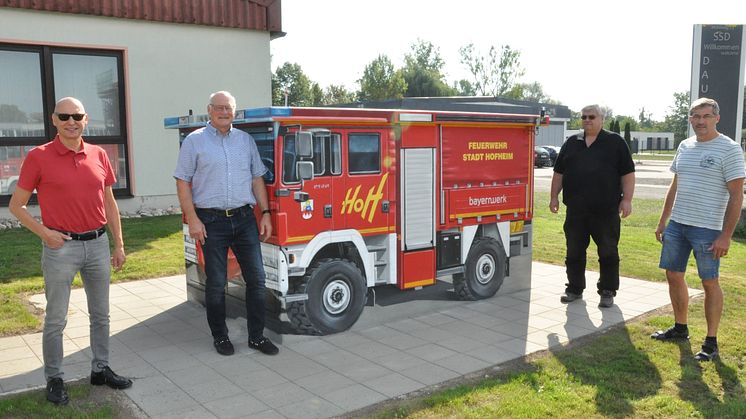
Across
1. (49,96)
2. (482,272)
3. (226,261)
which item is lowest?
(482,272)

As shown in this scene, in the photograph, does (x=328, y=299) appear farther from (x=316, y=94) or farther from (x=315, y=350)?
(x=316, y=94)

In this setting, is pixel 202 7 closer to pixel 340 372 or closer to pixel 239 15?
pixel 239 15

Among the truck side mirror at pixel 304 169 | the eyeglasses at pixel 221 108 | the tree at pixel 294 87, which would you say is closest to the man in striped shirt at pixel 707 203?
the truck side mirror at pixel 304 169

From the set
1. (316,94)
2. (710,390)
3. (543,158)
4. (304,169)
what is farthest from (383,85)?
(710,390)

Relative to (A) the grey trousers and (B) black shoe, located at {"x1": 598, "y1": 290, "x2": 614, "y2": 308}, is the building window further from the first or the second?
(B) black shoe, located at {"x1": 598, "y1": 290, "x2": 614, "y2": 308}

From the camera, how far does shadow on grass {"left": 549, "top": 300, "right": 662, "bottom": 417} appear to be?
450 cm

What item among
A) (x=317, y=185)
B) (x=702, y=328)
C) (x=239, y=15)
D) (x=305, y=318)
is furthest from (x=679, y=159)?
(x=239, y=15)

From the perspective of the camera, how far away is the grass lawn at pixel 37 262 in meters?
6.57

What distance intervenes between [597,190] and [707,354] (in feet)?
6.87

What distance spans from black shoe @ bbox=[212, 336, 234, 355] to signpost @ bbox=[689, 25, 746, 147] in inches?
501

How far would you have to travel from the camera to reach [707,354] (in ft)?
17.3

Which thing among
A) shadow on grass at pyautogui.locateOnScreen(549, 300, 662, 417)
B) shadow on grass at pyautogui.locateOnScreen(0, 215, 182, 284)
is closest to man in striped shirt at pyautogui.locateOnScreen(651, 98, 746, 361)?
shadow on grass at pyautogui.locateOnScreen(549, 300, 662, 417)

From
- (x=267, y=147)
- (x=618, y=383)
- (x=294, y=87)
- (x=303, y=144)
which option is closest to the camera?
(x=618, y=383)

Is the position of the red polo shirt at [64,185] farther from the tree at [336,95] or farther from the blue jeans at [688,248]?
the tree at [336,95]
